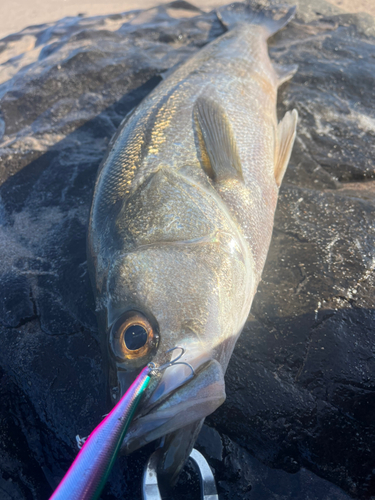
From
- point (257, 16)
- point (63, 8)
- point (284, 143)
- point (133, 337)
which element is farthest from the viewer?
point (63, 8)

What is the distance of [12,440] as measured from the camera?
1.93 meters

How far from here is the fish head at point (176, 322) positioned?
1.42 metres

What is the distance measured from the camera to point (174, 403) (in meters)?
1.41

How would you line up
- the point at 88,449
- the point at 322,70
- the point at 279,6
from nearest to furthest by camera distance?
the point at 88,449, the point at 322,70, the point at 279,6

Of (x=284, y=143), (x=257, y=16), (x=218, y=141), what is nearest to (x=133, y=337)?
(x=218, y=141)

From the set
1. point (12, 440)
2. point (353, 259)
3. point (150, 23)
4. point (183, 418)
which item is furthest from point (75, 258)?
point (150, 23)

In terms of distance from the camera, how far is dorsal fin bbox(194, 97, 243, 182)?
2357 millimetres

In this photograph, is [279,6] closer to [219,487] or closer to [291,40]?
[291,40]

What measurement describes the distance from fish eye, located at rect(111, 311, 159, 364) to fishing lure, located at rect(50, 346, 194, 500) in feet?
0.37

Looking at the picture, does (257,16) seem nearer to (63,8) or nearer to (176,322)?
(63,8)

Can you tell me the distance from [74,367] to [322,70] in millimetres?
4548

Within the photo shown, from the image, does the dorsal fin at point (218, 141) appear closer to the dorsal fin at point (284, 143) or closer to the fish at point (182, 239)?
the fish at point (182, 239)

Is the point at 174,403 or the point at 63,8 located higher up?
Answer: the point at 63,8

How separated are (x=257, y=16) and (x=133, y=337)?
5.68m
